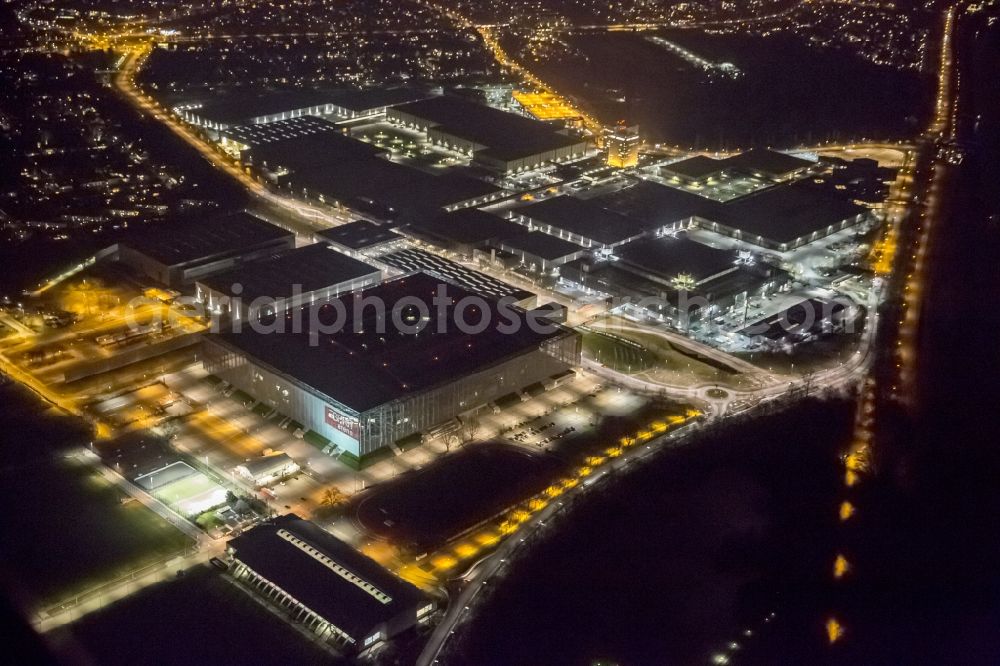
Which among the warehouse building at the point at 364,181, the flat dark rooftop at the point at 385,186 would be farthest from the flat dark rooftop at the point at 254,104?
the flat dark rooftop at the point at 385,186

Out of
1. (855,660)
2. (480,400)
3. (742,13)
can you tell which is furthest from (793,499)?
(742,13)

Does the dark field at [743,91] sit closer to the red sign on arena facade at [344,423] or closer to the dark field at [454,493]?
the dark field at [454,493]

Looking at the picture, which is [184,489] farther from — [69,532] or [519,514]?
[519,514]

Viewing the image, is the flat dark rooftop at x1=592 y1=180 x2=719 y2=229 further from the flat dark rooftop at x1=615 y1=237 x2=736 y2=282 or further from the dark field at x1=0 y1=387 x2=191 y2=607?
→ the dark field at x1=0 y1=387 x2=191 y2=607

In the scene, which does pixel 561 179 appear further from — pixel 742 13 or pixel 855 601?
pixel 742 13

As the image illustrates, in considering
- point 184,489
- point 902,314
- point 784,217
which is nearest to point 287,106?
point 784,217
